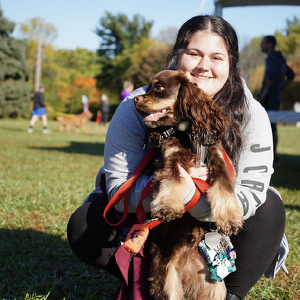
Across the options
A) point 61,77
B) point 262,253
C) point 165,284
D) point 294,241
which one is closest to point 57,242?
point 165,284

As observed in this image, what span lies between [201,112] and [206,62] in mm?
447

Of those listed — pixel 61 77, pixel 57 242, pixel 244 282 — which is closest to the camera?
pixel 244 282

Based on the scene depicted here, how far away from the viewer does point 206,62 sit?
245cm

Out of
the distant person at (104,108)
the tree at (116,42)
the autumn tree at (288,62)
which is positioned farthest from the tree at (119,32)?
the distant person at (104,108)

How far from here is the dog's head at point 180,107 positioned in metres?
2.19

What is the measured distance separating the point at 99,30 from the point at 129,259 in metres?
68.8

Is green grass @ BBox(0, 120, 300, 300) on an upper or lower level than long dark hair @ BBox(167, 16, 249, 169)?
lower

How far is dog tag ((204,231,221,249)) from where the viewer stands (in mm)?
2295

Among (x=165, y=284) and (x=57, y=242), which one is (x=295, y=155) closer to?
(x=57, y=242)

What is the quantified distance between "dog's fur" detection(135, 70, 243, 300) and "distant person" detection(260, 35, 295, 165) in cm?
738

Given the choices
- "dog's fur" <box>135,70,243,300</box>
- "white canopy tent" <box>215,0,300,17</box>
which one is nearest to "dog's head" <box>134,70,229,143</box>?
"dog's fur" <box>135,70,243,300</box>

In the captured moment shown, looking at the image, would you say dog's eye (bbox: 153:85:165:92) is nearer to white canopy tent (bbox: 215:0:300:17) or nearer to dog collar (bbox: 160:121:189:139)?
dog collar (bbox: 160:121:189:139)

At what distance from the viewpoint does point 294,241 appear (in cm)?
417

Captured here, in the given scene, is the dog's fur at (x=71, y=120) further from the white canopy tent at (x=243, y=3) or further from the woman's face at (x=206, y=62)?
the woman's face at (x=206, y=62)
